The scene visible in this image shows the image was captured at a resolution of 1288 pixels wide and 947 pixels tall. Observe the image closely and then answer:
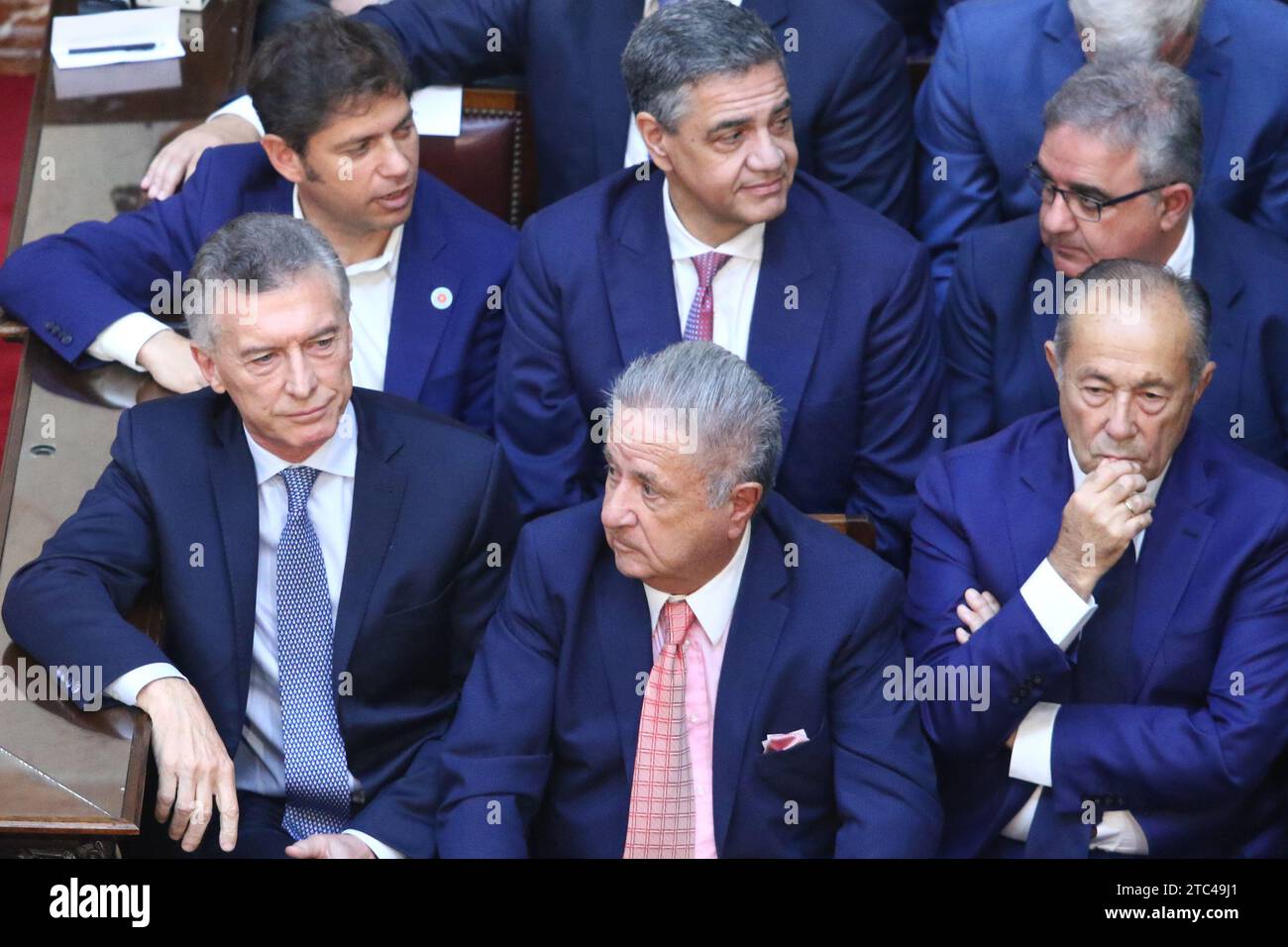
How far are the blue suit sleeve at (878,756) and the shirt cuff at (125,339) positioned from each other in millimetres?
1202

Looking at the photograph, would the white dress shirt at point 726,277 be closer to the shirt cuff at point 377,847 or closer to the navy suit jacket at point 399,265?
the navy suit jacket at point 399,265

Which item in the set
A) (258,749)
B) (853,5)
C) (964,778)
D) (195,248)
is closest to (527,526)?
(258,749)

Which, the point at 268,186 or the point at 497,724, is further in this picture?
the point at 268,186

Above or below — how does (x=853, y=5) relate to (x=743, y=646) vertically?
above

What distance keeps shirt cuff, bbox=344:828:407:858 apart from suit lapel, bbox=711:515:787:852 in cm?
44

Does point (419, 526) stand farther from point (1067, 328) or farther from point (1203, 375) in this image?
point (1203, 375)

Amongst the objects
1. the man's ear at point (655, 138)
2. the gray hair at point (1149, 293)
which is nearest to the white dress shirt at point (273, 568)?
the man's ear at point (655, 138)

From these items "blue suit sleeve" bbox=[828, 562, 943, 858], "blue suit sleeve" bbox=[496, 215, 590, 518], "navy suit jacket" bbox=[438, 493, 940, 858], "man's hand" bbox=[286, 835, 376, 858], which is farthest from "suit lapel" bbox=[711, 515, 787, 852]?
"blue suit sleeve" bbox=[496, 215, 590, 518]

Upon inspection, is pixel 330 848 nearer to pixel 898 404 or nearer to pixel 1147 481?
pixel 898 404

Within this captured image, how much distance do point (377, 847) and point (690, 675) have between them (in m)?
0.48

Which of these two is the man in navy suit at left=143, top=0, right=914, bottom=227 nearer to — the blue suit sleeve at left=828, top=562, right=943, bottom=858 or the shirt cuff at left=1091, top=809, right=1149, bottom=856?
the blue suit sleeve at left=828, top=562, right=943, bottom=858

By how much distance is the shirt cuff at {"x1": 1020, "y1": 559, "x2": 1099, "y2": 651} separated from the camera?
8.68 feet

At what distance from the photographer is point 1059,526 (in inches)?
108
